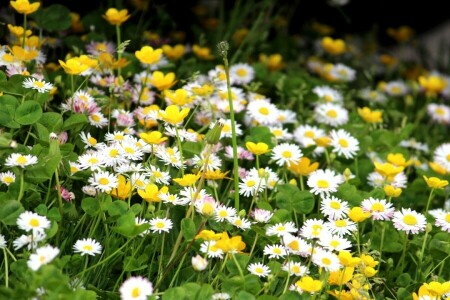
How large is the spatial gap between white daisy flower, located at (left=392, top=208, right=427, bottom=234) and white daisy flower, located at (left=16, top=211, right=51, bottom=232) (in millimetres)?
776

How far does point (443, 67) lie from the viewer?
12.1 ft

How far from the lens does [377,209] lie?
180 cm

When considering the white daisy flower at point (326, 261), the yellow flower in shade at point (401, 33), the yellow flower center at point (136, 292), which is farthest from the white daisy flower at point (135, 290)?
the yellow flower in shade at point (401, 33)

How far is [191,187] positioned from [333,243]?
32 centimetres

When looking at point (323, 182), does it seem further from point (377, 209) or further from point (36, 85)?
point (36, 85)

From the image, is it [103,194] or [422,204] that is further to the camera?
[422,204]

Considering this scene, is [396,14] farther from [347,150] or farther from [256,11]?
[347,150]

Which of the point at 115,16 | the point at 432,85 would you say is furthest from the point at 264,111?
the point at 432,85

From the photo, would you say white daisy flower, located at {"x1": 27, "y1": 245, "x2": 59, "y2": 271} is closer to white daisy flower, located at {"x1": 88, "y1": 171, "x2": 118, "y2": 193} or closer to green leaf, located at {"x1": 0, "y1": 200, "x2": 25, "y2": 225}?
green leaf, located at {"x1": 0, "y1": 200, "x2": 25, "y2": 225}

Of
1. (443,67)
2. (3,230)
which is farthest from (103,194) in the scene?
(443,67)

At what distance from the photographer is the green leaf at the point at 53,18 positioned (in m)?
2.40

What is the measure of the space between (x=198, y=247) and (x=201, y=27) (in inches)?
68.6

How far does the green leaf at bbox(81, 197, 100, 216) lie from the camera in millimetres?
1623

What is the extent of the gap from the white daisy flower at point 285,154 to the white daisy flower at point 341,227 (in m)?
0.28
